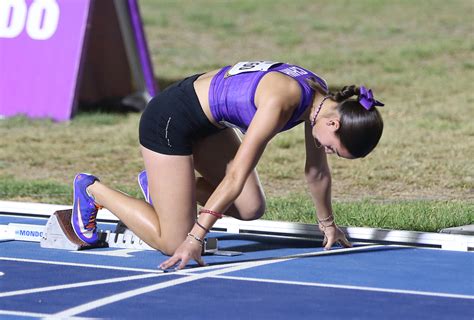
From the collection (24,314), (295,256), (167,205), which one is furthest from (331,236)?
(24,314)

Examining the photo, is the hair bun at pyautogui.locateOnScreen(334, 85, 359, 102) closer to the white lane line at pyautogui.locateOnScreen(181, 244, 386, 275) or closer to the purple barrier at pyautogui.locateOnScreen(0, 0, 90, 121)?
the white lane line at pyautogui.locateOnScreen(181, 244, 386, 275)

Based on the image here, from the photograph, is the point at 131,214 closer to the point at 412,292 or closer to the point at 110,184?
the point at 412,292

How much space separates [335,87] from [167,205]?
11.0m

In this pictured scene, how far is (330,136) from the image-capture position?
21.7 feet

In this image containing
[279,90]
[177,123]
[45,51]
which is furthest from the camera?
[45,51]

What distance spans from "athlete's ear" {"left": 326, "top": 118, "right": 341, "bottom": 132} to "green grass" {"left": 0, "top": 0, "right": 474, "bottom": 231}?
88.9 inches

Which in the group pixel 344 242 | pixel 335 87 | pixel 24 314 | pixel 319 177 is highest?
pixel 335 87

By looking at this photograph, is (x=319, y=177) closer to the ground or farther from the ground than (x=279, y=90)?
closer to the ground

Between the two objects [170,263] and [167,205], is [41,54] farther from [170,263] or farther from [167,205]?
[170,263]

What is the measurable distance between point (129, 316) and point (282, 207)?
425 cm

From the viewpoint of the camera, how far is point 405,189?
1111 centimetres

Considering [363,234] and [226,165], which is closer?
[226,165]

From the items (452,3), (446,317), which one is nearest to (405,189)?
(446,317)

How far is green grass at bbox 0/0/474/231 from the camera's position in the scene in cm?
1066
